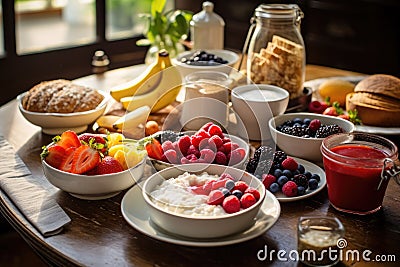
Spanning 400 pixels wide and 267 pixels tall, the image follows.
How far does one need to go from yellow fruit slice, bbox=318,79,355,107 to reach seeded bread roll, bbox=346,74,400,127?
5.7 inches

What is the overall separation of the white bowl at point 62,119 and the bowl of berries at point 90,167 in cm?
32

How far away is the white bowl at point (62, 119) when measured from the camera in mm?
1895

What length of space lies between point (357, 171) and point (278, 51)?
2.46ft

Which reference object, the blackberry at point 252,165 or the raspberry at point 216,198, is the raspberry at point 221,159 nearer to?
the blackberry at point 252,165

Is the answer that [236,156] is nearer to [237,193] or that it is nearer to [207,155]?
[207,155]

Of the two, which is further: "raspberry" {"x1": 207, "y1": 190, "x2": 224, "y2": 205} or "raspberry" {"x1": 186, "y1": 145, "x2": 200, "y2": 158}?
"raspberry" {"x1": 186, "y1": 145, "x2": 200, "y2": 158}

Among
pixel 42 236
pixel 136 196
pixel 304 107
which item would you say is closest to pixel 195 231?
pixel 136 196

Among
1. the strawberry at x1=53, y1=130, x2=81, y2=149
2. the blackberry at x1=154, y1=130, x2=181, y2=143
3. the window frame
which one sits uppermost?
the strawberry at x1=53, y1=130, x2=81, y2=149

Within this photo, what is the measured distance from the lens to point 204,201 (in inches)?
54.1

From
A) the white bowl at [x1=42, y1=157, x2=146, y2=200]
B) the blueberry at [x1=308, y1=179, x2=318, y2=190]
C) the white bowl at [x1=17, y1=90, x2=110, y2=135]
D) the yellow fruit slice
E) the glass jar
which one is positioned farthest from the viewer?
the yellow fruit slice

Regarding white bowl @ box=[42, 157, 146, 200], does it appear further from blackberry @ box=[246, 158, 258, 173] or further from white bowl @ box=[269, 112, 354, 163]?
white bowl @ box=[269, 112, 354, 163]

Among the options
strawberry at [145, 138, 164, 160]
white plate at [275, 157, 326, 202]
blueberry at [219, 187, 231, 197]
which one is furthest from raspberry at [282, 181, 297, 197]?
strawberry at [145, 138, 164, 160]

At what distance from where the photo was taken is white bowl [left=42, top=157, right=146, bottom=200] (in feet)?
4.88

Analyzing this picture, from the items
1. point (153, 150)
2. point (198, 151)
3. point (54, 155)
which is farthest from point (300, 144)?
point (54, 155)
